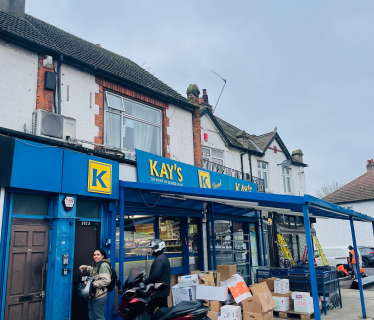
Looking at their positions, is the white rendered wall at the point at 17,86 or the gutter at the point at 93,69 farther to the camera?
the gutter at the point at 93,69

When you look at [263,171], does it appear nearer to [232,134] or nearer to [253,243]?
[232,134]

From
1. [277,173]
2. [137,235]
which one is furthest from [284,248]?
[137,235]

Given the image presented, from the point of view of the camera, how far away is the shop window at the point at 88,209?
24.9 ft

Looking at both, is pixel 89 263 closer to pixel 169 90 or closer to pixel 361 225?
pixel 169 90

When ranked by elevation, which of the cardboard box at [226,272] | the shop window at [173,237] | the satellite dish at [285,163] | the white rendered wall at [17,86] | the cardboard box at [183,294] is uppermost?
the satellite dish at [285,163]

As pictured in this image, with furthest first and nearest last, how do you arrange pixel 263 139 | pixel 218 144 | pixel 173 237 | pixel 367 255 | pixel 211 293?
pixel 367 255 → pixel 263 139 → pixel 218 144 → pixel 173 237 → pixel 211 293

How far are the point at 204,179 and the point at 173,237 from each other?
7.54ft

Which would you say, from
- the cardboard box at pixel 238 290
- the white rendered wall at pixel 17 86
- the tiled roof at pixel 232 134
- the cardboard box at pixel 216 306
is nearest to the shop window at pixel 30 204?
the white rendered wall at pixel 17 86

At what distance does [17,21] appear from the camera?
8.53 metres

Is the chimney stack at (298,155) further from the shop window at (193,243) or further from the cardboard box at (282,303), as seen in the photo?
the cardboard box at (282,303)

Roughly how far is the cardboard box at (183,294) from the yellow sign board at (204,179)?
12.1ft

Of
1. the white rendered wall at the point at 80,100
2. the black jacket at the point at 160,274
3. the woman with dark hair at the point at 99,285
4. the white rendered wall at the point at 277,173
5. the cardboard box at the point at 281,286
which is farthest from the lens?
the white rendered wall at the point at 277,173

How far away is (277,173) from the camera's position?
19359mm

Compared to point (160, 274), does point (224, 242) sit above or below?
above
